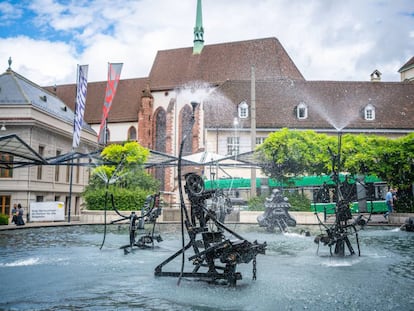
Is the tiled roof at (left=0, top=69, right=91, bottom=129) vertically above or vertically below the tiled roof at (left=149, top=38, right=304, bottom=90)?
below

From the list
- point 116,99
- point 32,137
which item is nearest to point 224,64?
point 116,99

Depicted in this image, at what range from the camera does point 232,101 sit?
45.2 meters

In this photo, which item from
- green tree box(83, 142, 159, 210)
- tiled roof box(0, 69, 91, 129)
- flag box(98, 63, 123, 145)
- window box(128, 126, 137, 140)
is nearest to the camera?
green tree box(83, 142, 159, 210)

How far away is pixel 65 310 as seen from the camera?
5.35m


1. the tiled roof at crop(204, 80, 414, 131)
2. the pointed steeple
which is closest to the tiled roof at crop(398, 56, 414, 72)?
the tiled roof at crop(204, 80, 414, 131)

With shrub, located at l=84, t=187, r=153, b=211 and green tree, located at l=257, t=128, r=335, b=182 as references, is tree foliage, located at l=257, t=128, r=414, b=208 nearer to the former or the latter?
green tree, located at l=257, t=128, r=335, b=182

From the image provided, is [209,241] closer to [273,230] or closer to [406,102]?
[273,230]

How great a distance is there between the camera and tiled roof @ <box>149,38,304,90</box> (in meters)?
53.3

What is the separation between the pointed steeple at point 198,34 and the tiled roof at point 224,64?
98 cm

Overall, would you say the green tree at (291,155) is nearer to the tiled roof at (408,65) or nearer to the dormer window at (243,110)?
the dormer window at (243,110)

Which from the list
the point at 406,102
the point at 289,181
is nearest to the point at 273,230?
the point at 289,181

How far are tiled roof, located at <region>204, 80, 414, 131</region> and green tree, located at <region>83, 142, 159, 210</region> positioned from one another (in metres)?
13.8

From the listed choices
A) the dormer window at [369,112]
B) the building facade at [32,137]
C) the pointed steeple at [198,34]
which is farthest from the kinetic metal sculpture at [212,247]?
the pointed steeple at [198,34]

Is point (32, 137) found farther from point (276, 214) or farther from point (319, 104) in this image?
point (319, 104)
